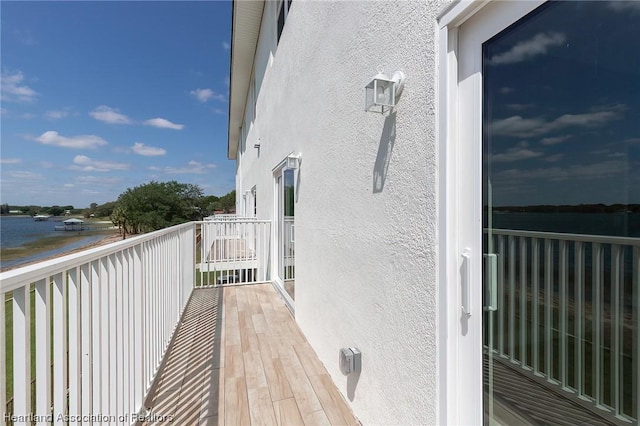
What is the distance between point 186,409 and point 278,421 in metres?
0.67

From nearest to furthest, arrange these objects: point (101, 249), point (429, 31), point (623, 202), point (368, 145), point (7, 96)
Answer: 1. point (623, 202)
2. point (429, 31)
3. point (101, 249)
4. point (368, 145)
5. point (7, 96)

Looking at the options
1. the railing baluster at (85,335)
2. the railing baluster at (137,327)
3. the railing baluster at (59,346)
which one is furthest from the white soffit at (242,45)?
the railing baluster at (59,346)

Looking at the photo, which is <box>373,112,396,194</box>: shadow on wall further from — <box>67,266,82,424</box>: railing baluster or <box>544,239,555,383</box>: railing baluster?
<box>67,266,82,424</box>: railing baluster

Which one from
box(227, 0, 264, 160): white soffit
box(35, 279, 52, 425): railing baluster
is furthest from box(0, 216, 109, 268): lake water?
box(35, 279, 52, 425): railing baluster

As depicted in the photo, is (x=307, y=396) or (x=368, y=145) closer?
(x=368, y=145)

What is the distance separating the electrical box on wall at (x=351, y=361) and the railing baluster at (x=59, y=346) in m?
1.44

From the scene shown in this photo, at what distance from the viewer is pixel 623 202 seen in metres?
0.83

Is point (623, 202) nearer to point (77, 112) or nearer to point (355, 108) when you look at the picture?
point (355, 108)

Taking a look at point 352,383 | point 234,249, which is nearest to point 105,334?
point 352,383

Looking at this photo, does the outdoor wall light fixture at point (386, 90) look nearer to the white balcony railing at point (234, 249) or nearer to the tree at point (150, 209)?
the white balcony railing at point (234, 249)

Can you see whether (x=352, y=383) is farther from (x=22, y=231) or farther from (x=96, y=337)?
(x=22, y=231)

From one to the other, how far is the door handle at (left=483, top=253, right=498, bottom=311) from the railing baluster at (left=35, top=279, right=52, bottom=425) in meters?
1.56

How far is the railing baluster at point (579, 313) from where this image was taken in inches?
38.9

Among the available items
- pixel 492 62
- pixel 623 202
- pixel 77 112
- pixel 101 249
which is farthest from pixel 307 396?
pixel 77 112
